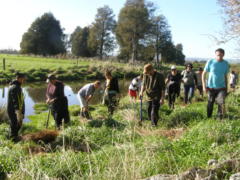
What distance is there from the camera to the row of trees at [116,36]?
136 feet

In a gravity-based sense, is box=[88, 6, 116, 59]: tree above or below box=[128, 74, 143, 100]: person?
above

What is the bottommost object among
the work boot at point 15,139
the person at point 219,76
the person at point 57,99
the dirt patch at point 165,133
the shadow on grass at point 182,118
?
the work boot at point 15,139

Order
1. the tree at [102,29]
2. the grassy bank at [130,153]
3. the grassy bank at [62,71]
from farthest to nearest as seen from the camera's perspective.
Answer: the tree at [102,29], the grassy bank at [62,71], the grassy bank at [130,153]

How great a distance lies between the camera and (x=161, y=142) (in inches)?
203

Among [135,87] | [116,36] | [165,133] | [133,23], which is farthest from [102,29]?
[165,133]

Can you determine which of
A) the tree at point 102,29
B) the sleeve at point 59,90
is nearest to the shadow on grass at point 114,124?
the sleeve at point 59,90

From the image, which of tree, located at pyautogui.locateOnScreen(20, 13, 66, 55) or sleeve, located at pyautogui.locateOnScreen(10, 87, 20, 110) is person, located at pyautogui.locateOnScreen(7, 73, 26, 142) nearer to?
sleeve, located at pyautogui.locateOnScreen(10, 87, 20, 110)

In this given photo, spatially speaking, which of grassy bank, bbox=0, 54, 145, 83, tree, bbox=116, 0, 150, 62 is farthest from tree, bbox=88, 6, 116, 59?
grassy bank, bbox=0, 54, 145, 83

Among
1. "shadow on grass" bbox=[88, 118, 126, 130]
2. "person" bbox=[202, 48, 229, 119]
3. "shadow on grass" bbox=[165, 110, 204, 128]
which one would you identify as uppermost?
"person" bbox=[202, 48, 229, 119]

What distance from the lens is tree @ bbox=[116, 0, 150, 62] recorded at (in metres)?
40.7

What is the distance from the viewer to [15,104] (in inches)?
278

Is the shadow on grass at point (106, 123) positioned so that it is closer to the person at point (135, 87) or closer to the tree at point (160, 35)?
the person at point (135, 87)

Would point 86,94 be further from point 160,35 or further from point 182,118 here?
point 160,35

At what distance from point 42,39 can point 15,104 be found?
46.6 meters
